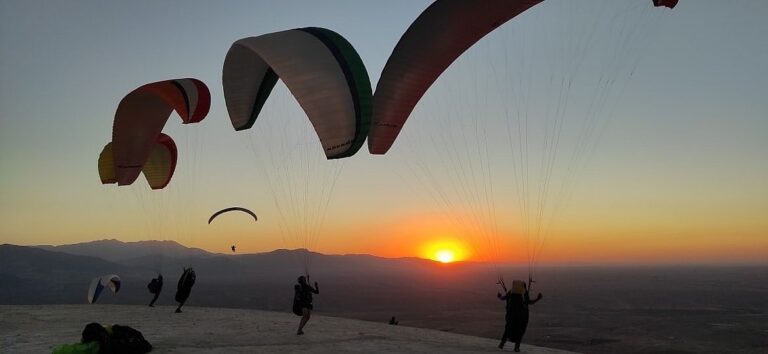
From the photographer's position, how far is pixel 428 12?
504 inches

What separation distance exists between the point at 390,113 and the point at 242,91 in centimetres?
496

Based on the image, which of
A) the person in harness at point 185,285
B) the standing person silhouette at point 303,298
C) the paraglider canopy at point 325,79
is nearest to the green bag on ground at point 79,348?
the standing person silhouette at point 303,298

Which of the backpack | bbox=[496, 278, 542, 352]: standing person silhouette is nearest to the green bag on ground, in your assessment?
the backpack

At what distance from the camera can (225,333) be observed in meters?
14.4

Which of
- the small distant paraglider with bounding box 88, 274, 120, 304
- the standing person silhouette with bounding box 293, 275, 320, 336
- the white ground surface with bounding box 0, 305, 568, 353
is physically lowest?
the white ground surface with bounding box 0, 305, 568, 353

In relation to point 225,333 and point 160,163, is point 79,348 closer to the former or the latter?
point 225,333

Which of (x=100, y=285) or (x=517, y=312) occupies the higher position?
(x=100, y=285)

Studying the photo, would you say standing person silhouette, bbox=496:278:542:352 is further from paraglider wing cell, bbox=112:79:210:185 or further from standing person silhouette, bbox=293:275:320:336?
paraglider wing cell, bbox=112:79:210:185

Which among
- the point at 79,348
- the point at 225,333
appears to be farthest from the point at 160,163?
the point at 79,348

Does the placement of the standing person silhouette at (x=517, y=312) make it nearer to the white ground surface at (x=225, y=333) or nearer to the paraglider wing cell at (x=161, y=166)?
the white ground surface at (x=225, y=333)

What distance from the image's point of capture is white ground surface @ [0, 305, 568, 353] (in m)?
12.4

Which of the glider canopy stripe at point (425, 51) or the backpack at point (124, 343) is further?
the glider canopy stripe at point (425, 51)

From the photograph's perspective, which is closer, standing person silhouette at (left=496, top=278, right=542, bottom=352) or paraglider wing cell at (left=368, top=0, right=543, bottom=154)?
paraglider wing cell at (left=368, top=0, right=543, bottom=154)

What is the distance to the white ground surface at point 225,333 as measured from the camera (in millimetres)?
12391
